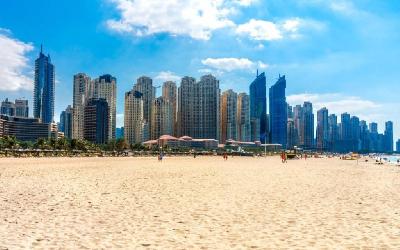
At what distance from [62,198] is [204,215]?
6.98 meters

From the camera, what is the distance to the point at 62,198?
15.9 m

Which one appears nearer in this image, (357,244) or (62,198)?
(357,244)

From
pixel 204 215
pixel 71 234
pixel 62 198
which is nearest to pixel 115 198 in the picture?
pixel 62 198

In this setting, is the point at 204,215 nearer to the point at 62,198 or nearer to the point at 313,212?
the point at 313,212

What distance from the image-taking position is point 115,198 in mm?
16172

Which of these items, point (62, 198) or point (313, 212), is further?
point (62, 198)

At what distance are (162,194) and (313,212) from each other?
739 cm

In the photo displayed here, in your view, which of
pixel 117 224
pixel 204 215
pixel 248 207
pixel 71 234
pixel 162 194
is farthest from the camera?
pixel 162 194

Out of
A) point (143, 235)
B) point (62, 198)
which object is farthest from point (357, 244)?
point (62, 198)

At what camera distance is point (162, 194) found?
58.1 ft

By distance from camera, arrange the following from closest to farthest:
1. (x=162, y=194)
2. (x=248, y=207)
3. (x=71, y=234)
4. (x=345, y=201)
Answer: (x=71, y=234), (x=248, y=207), (x=345, y=201), (x=162, y=194)

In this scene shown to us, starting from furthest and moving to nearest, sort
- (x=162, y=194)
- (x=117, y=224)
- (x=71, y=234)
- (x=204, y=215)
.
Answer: (x=162, y=194) → (x=204, y=215) → (x=117, y=224) → (x=71, y=234)

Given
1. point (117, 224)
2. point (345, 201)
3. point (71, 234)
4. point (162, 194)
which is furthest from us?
point (162, 194)

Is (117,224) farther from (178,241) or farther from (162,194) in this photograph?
(162,194)
